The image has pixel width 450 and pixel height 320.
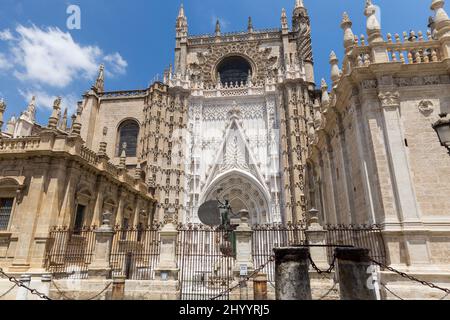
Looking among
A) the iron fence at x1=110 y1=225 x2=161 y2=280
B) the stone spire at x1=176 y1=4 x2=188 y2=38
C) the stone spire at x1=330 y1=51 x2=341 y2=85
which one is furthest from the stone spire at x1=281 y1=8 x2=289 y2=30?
the iron fence at x1=110 y1=225 x2=161 y2=280

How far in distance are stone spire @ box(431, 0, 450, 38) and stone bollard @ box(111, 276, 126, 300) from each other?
47.9 feet

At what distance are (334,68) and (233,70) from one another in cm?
1989

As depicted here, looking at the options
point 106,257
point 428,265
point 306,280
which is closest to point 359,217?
point 428,265

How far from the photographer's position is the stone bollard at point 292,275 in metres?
4.43

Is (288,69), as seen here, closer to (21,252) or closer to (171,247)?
(171,247)

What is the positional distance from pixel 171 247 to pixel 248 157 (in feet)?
56.6

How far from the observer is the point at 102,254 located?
10953 mm

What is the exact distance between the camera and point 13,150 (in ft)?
42.9

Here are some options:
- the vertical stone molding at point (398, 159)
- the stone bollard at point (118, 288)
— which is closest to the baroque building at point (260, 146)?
the vertical stone molding at point (398, 159)

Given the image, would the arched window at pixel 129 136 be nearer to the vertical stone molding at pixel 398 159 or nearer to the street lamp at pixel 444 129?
the vertical stone molding at pixel 398 159

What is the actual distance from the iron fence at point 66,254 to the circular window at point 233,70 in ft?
78.0

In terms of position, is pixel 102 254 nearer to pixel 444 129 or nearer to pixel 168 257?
pixel 168 257
